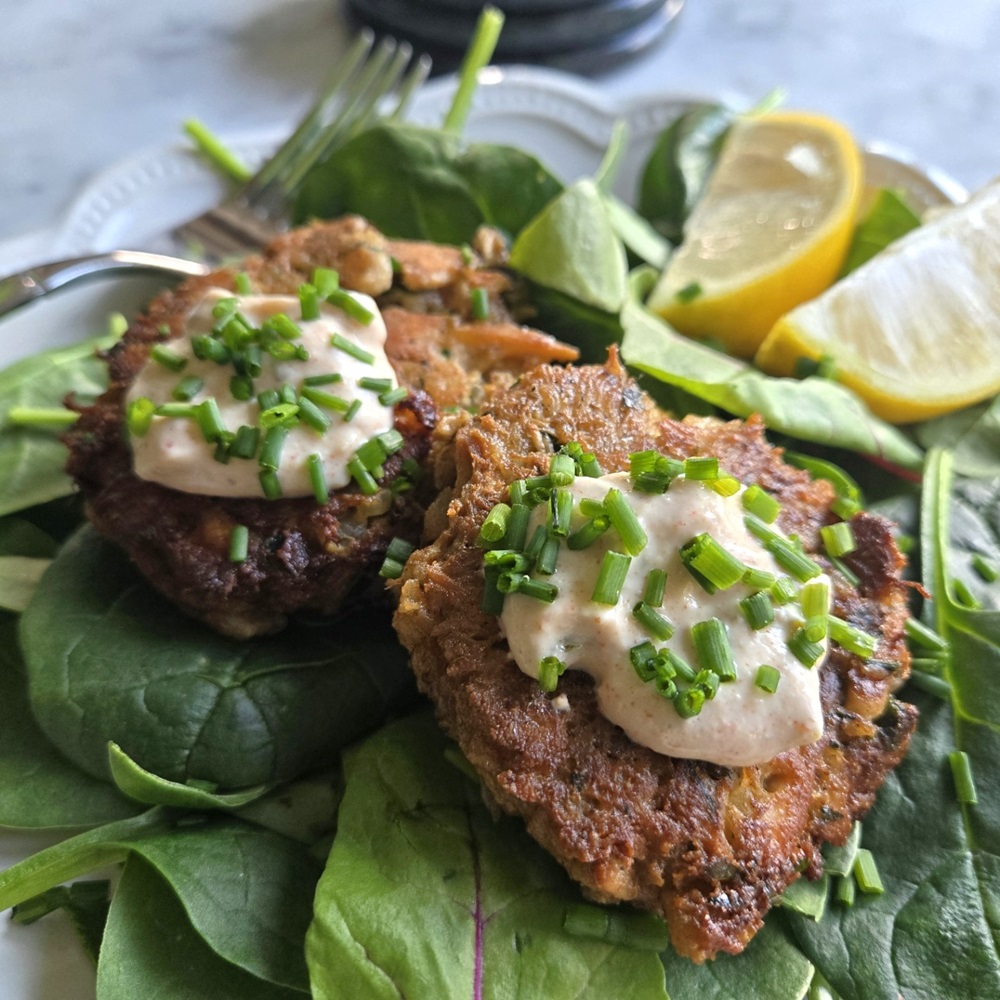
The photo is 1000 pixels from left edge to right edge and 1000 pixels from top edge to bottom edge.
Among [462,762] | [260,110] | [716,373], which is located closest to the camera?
[462,762]

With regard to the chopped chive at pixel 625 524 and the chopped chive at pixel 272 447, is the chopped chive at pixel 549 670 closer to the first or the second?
the chopped chive at pixel 625 524

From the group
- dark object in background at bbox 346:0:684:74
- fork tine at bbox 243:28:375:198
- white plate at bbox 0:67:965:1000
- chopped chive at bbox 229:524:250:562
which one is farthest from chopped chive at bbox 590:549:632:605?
dark object in background at bbox 346:0:684:74

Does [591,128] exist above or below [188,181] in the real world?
above

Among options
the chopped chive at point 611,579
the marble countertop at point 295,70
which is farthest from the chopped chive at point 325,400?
the marble countertop at point 295,70

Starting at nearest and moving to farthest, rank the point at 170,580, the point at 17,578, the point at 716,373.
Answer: the point at 170,580, the point at 17,578, the point at 716,373

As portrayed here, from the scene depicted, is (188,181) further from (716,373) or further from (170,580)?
(716,373)

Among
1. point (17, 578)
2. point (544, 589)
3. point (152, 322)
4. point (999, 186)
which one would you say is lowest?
point (17, 578)

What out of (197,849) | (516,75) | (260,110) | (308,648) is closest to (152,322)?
(308,648)
